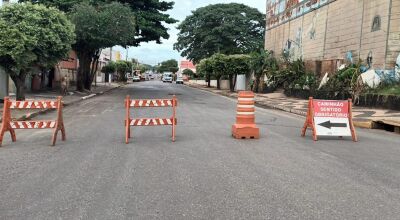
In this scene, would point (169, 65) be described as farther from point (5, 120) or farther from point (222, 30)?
point (5, 120)

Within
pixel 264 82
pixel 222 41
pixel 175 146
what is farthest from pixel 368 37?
pixel 222 41

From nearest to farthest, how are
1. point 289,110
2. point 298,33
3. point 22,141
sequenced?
point 22,141, point 289,110, point 298,33

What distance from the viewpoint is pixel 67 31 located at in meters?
21.1

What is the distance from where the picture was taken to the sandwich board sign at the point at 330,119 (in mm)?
11750

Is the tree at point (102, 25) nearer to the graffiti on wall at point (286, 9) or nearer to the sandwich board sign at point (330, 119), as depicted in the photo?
the graffiti on wall at point (286, 9)

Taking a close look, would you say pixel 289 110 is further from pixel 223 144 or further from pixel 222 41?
pixel 222 41

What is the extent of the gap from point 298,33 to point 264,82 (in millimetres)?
5242

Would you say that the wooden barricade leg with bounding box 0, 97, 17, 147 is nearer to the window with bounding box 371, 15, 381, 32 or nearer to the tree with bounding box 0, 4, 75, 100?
the tree with bounding box 0, 4, 75, 100

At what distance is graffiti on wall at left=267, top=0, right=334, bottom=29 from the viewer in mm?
33931

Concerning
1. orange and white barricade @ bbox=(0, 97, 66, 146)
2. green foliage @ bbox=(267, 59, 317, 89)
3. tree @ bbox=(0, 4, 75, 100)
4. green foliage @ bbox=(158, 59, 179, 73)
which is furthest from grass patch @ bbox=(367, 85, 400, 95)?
green foliage @ bbox=(158, 59, 179, 73)

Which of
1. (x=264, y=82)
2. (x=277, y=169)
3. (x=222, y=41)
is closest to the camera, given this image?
(x=277, y=169)

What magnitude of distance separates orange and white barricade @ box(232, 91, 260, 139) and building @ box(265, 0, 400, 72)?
45.8ft

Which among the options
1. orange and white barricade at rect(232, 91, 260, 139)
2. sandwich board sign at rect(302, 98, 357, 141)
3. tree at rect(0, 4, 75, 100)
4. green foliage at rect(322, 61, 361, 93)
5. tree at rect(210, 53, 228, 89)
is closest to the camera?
orange and white barricade at rect(232, 91, 260, 139)

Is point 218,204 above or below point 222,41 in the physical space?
below
